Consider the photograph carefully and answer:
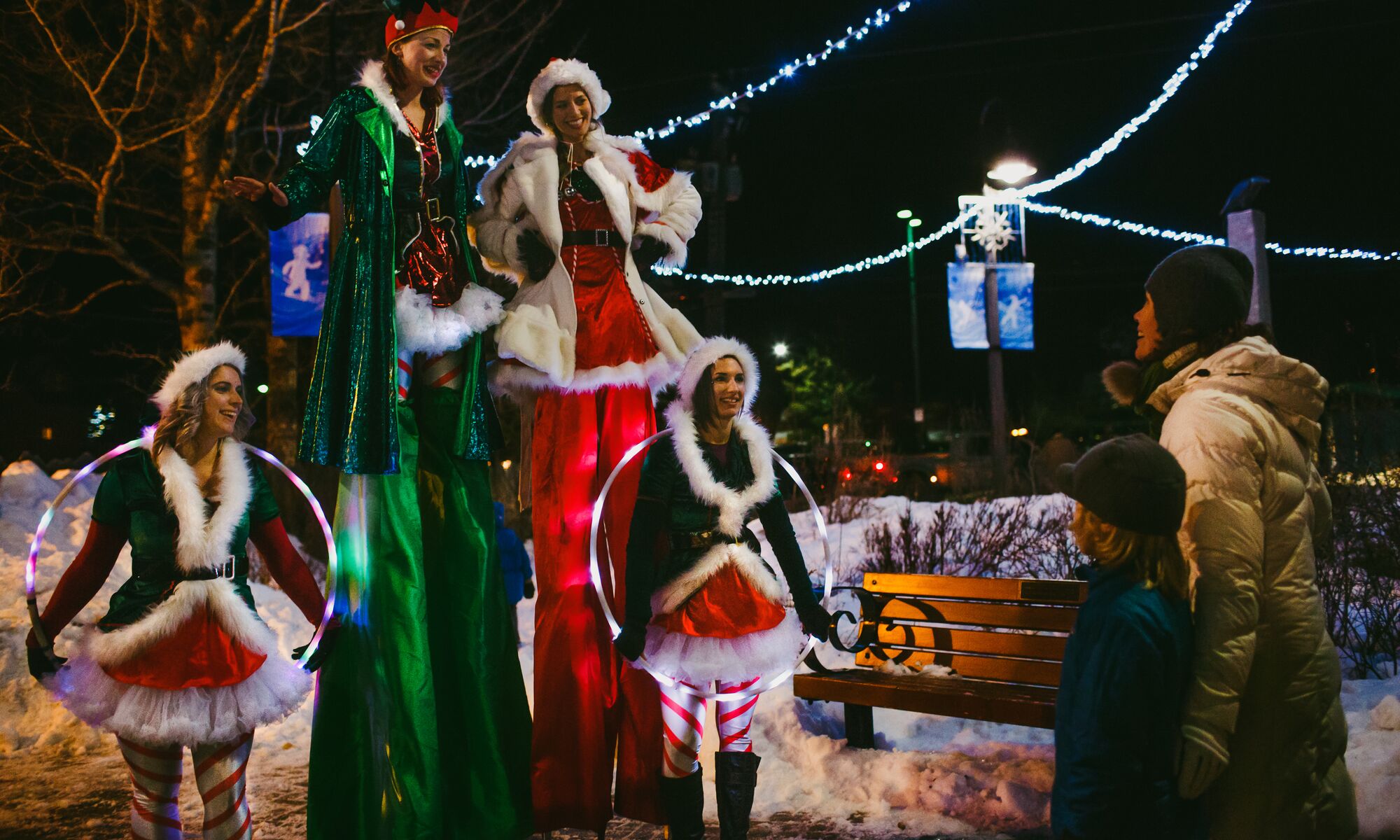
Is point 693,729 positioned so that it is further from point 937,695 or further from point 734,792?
point 937,695

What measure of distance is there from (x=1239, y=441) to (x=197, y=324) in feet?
40.5

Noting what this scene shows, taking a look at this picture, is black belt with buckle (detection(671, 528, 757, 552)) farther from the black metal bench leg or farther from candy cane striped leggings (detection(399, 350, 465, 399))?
the black metal bench leg

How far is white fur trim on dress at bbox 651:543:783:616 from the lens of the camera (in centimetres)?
392

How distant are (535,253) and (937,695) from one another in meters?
2.82

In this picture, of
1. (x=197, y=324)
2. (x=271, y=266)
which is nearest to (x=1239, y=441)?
(x=271, y=266)

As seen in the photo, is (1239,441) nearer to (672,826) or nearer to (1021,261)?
(672,826)

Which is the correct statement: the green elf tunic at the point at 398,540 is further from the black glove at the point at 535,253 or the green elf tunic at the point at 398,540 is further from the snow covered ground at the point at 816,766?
the snow covered ground at the point at 816,766

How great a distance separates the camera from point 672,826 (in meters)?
4.01

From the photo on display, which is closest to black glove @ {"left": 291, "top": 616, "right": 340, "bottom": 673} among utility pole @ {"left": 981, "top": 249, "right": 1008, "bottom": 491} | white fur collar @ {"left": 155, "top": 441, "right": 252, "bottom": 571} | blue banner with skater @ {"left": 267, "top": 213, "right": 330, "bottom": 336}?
white fur collar @ {"left": 155, "top": 441, "right": 252, "bottom": 571}

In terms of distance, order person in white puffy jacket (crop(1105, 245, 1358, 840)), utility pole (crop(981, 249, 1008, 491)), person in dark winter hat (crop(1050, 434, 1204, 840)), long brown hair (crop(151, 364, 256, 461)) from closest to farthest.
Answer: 1. person in dark winter hat (crop(1050, 434, 1204, 840))
2. person in white puffy jacket (crop(1105, 245, 1358, 840))
3. long brown hair (crop(151, 364, 256, 461))
4. utility pole (crop(981, 249, 1008, 491))

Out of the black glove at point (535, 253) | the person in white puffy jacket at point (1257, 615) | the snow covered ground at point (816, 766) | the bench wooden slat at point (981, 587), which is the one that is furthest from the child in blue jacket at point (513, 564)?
the person in white puffy jacket at point (1257, 615)

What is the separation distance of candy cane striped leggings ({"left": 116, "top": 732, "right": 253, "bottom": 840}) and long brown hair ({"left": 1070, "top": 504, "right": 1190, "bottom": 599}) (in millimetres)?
2910

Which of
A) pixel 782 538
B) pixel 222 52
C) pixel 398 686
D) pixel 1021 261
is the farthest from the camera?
pixel 1021 261

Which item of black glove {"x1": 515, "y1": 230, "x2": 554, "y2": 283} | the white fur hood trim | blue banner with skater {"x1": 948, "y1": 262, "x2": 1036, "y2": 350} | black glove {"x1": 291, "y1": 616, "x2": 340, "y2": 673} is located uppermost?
blue banner with skater {"x1": 948, "y1": 262, "x2": 1036, "y2": 350}
